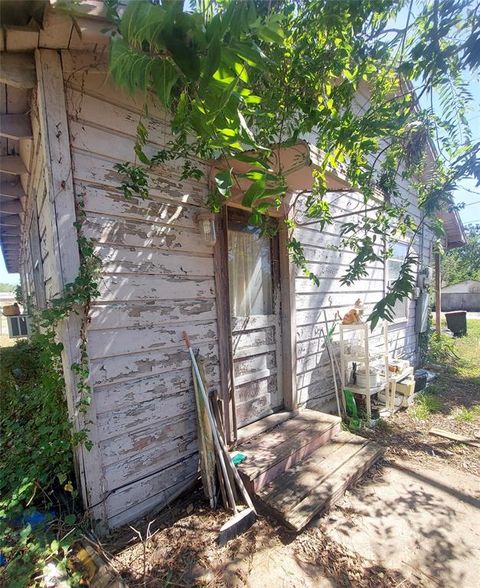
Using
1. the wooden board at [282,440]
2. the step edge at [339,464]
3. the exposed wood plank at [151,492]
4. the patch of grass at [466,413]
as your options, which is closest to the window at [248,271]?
the wooden board at [282,440]

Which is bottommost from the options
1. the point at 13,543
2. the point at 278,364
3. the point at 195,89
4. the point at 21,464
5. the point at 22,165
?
the point at 13,543

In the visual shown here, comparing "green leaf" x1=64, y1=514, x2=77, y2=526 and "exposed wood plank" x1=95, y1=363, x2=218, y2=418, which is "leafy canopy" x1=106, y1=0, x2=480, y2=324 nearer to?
"exposed wood plank" x1=95, y1=363, x2=218, y2=418

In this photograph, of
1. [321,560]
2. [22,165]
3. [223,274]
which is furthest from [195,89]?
[321,560]

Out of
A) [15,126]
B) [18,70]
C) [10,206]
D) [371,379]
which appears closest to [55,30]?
[18,70]

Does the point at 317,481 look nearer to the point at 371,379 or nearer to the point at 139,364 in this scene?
the point at 139,364

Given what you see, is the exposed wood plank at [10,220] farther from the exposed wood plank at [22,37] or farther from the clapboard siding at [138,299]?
the exposed wood plank at [22,37]

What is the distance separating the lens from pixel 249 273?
118 inches

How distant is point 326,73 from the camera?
1.90m

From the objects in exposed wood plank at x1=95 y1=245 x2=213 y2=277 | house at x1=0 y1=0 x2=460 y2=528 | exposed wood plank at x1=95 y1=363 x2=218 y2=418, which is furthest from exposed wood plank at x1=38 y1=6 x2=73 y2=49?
exposed wood plank at x1=95 y1=363 x2=218 y2=418

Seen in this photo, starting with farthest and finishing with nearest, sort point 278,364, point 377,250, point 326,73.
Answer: point 377,250 < point 278,364 < point 326,73

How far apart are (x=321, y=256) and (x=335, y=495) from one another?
2532 millimetres

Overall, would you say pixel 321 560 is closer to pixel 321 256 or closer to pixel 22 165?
pixel 321 256

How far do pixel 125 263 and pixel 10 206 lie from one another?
2843mm

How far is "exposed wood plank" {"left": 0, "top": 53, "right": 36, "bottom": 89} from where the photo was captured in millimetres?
1682
